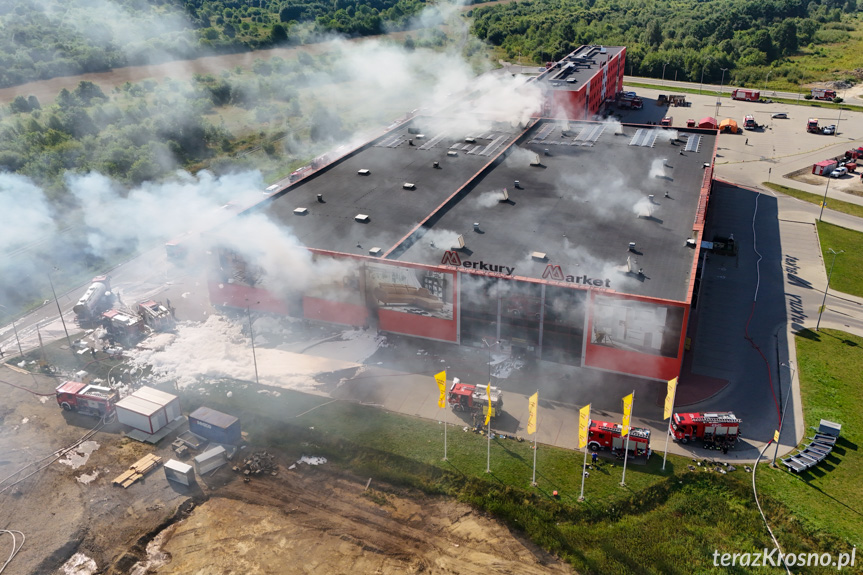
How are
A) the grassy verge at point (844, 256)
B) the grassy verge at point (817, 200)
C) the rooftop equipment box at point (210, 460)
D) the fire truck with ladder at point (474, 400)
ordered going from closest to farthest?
the rooftop equipment box at point (210, 460) < the fire truck with ladder at point (474, 400) < the grassy verge at point (844, 256) < the grassy verge at point (817, 200)

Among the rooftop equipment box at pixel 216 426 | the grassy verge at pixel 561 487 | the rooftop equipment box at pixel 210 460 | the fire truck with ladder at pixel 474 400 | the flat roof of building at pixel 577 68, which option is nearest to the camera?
the grassy verge at pixel 561 487

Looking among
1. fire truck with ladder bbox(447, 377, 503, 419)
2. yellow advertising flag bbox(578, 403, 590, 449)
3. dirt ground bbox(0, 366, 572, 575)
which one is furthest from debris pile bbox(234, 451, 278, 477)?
yellow advertising flag bbox(578, 403, 590, 449)

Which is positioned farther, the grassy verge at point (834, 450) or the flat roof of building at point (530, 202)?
the flat roof of building at point (530, 202)

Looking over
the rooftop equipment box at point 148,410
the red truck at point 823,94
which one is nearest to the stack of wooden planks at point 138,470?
the rooftop equipment box at point 148,410

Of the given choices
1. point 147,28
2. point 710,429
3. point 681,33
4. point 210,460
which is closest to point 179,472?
point 210,460

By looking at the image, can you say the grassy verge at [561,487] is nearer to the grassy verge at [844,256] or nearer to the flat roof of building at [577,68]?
the grassy verge at [844,256]

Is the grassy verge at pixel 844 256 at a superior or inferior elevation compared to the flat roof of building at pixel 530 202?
inferior

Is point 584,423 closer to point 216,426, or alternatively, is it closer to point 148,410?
point 216,426

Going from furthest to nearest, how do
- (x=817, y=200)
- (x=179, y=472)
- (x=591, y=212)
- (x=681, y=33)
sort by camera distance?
(x=681, y=33) < (x=817, y=200) < (x=591, y=212) < (x=179, y=472)
